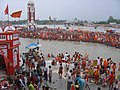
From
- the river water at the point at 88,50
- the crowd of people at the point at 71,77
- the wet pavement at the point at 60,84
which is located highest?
the crowd of people at the point at 71,77

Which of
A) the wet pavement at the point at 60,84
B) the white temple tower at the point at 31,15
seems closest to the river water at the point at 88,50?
the wet pavement at the point at 60,84

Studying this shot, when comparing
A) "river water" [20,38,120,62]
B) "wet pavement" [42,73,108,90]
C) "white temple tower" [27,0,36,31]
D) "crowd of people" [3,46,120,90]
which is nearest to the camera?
"crowd of people" [3,46,120,90]

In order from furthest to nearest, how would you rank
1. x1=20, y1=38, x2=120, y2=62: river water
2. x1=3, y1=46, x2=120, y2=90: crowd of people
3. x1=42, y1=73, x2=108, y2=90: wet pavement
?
x1=20, y1=38, x2=120, y2=62: river water → x1=42, y1=73, x2=108, y2=90: wet pavement → x1=3, y1=46, x2=120, y2=90: crowd of people

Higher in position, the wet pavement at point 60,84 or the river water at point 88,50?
the wet pavement at point 60,84

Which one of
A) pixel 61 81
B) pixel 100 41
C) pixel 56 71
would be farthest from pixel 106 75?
pixel 100 41

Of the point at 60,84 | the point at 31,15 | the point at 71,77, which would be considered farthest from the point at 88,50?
the point at 31,15

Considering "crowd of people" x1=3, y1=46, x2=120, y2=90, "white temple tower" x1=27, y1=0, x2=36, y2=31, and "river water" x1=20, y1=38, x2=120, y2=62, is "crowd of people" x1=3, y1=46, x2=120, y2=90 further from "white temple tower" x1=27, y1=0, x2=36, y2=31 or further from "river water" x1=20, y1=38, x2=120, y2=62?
"white temple tower" x1=27, y1=0, x2=36, y2=31

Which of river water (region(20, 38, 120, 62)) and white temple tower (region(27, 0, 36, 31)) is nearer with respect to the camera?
river water (region(20, 38, 120, 62))

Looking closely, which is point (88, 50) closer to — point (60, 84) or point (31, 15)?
point (60, 84)

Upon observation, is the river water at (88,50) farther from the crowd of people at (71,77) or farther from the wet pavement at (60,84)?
the wet pavement at (60,84)

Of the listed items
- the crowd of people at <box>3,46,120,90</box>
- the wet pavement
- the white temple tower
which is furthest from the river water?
the white temple tower

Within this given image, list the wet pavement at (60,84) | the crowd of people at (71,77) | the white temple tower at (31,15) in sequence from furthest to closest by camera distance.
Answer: the white temple tower at (31,15) → the wet pavement at (60,84) → the crowd of people at (71,77)

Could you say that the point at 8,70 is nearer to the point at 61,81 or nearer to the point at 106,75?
the point at 61,81

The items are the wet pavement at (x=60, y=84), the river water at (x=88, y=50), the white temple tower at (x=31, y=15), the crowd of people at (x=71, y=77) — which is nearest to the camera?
the crowd of people at (x=71, y=77)
